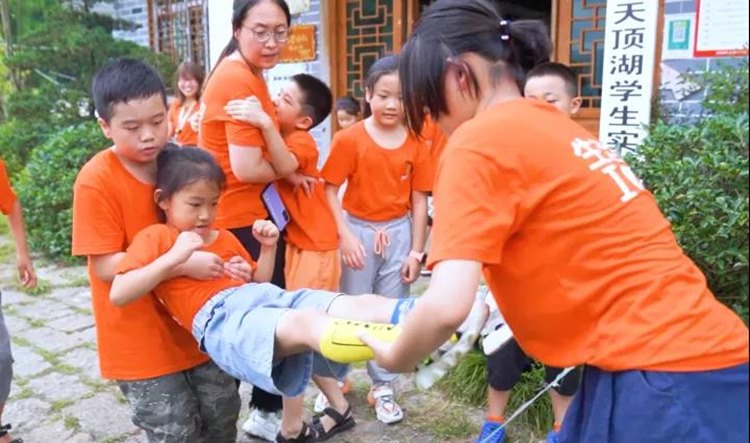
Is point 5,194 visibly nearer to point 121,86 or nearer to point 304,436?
point 121,86

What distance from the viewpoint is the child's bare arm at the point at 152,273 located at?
6.45ft

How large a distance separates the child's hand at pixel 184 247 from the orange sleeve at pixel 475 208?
0.92 m

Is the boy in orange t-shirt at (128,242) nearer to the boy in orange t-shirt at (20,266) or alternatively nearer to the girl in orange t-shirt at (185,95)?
the boy in orange t-shirt at (20,266)

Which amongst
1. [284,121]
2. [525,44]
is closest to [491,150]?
[525,44]

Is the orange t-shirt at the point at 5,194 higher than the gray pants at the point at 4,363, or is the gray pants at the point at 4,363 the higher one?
the orange t-shirt at the point at 5,194

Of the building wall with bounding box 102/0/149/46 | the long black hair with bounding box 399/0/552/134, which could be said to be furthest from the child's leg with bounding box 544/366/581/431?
the building wall with bounding box 102/0/149/46

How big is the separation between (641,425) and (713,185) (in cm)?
108

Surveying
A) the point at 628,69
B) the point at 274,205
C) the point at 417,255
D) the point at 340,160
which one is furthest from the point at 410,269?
the point at 628,69

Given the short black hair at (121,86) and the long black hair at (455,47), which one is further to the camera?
the short black hair at (121,86)

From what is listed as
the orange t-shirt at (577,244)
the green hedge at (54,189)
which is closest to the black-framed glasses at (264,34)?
the orange t-shirt at (577,244)

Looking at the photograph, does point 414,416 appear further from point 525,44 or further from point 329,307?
point 525,44

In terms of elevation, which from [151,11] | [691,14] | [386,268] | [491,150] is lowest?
[386,268]

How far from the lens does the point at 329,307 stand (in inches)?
76.3

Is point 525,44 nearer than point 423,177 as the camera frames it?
Yes
